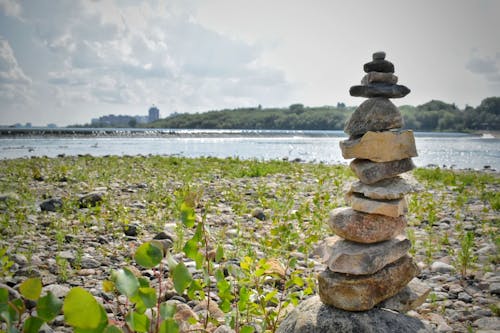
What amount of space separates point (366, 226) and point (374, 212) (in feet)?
0.58

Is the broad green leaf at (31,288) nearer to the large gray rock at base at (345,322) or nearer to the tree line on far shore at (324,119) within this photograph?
the large gray rock at base at (345,322)

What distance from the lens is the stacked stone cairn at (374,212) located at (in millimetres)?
3930

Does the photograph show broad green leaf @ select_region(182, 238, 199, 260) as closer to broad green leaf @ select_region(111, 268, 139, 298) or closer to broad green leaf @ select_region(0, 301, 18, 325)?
broad green leaf @ select_region(111, 268, 139, 298)

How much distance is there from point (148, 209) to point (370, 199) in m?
6.63

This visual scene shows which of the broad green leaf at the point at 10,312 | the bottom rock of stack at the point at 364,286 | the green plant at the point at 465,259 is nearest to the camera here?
the broad green leaf at the point at 10,312

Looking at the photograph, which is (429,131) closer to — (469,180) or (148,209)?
(469,180)

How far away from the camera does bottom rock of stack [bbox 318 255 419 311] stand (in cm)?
387

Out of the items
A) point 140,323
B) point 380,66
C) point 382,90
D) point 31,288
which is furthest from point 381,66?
point 31,288

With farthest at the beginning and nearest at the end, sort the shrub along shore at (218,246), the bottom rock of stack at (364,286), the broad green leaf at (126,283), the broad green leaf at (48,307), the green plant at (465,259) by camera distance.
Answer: the green plant at (465,259), the shrub along shore at (218,246), the bottom rock of stack at (364,286), the broad green leaf at (126,283), the broad green leaf at (48,307)

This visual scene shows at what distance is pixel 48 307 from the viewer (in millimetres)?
1943

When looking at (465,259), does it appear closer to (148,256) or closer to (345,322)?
(345,322)

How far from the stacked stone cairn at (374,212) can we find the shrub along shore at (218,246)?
47 centimetres

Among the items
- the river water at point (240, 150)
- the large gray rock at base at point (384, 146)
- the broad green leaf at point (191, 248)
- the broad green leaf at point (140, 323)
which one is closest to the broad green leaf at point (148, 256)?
the broad green leaf at point (140, 323)

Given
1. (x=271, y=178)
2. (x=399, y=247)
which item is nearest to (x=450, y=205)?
(x=271, y=178)
